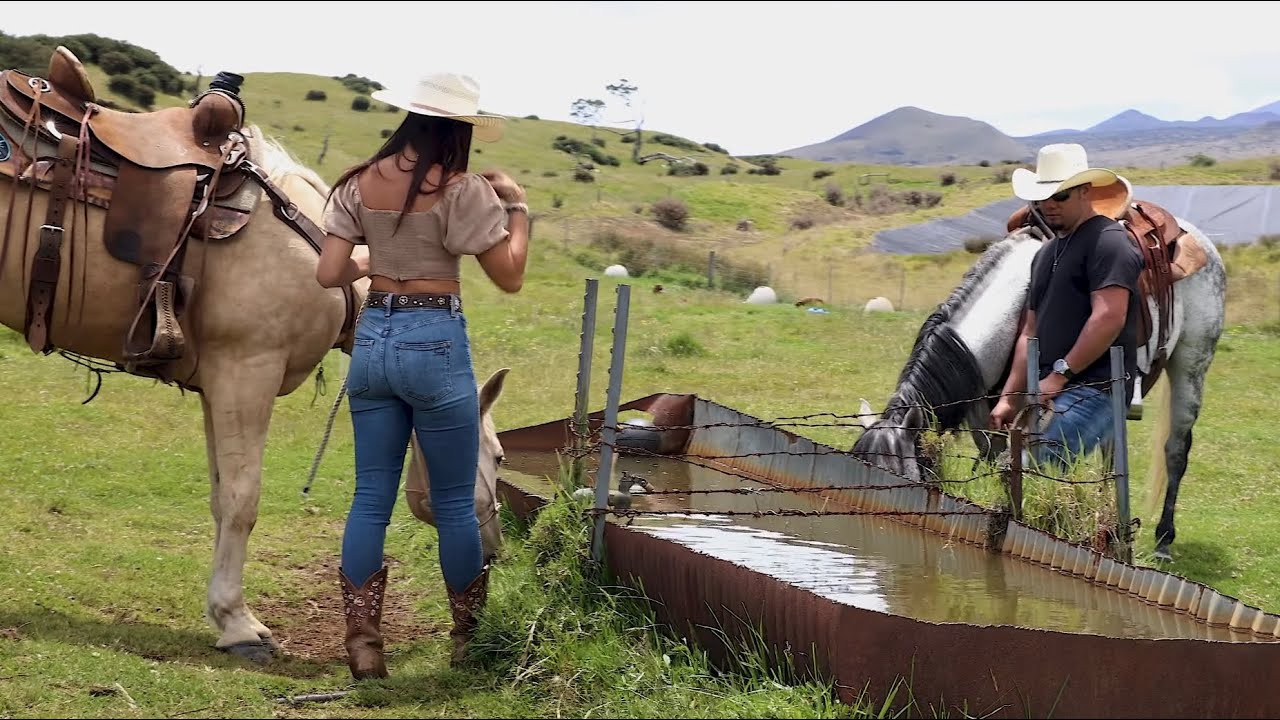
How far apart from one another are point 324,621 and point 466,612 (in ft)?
4.52

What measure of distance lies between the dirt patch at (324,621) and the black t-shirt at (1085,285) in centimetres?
341

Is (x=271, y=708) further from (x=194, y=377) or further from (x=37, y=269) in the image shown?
(x=37, y=269)

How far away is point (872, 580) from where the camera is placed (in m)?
4.98

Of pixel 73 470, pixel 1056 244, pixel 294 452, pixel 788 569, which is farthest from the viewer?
pixel 294 452

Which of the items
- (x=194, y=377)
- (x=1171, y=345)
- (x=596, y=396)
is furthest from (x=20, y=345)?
(x=1171, y=345)

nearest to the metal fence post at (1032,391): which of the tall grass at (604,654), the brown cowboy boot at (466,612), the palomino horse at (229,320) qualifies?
the tall grass at (604,654)

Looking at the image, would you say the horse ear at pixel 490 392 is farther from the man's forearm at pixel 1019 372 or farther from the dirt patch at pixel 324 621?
the man's forearm at pixel 1019 372

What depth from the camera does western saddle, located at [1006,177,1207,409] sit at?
6738 millimetres

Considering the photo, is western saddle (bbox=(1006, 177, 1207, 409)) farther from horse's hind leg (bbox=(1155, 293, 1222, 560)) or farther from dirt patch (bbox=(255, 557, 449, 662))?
dirt patch (bbox=(255, 557, 449, 662))

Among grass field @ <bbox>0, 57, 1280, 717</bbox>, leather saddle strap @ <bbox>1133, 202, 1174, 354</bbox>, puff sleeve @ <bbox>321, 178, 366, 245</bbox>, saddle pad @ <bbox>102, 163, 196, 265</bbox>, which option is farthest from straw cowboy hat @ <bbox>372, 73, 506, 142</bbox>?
leather saddle strap @ <bbox>1133, 202, 1174, 354</bbox>

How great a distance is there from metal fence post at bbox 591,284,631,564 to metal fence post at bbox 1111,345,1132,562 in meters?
2.11

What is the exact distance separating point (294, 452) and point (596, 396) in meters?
3.68

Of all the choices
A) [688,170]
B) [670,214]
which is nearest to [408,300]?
[670,214]

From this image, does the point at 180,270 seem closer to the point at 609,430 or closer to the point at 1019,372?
the point at 609,430
